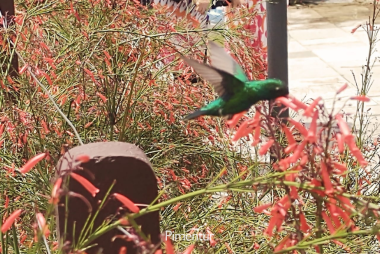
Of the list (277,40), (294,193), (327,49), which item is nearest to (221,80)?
(294,193)

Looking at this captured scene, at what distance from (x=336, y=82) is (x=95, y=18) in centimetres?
524

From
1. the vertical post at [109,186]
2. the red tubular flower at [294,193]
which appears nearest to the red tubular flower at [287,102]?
the red tubular flower at [294,193]

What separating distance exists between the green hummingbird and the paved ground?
3.81 m

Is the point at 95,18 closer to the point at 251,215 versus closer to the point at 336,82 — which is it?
the point at 251,215

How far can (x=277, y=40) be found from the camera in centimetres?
387

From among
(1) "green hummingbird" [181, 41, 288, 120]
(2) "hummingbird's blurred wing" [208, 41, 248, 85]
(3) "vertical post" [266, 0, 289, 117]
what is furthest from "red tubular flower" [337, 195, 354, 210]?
(3) "vertical post" [266, 0, 289, 117]

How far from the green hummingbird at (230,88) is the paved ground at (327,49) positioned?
12.5 ft

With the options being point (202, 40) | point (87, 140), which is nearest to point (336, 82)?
point (202, 40)

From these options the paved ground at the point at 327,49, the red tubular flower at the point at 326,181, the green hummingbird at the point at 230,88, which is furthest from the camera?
the paved ground at the point at 327,49

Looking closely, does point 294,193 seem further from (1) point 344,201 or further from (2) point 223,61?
(2) point 223,61

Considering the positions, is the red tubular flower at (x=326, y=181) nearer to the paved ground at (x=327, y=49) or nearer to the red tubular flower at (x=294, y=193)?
the red tubular flower at (x=294, y=193)

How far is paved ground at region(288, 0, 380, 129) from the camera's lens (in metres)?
7.56

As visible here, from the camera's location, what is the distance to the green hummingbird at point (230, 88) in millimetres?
1316

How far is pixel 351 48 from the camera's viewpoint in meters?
9.58
